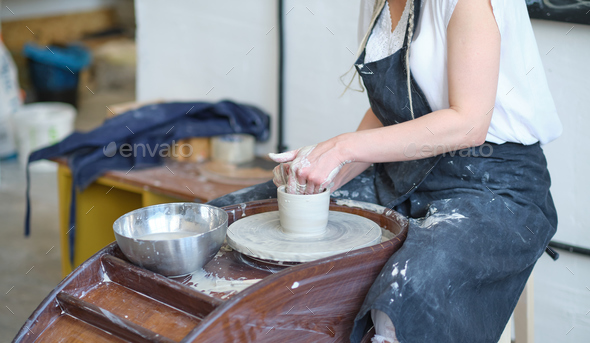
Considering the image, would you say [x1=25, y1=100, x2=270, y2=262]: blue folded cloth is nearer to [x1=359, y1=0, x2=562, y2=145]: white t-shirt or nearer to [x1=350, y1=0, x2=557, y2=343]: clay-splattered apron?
[x1=350, y1=0, x2=557, y2=343]: clay-splattered apron

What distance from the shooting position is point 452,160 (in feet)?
4.31

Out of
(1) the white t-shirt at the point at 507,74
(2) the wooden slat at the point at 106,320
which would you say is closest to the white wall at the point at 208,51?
(1) the white t-shirt at the point at 507,74

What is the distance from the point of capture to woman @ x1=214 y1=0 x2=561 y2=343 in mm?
1046

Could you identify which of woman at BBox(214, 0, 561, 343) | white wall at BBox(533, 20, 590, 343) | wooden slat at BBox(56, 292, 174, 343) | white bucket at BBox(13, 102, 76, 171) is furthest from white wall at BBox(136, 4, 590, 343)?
wooden slat at BBox(56, 292, 174, 343)

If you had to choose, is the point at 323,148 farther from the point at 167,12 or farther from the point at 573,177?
the point at 167,12

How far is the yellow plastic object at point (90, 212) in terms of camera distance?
2.29 metres

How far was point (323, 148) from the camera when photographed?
1179 mm

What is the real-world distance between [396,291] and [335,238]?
0.64ft

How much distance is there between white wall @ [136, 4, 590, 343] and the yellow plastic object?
25.2 inches

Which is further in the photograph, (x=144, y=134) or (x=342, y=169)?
(x=144, y=134)

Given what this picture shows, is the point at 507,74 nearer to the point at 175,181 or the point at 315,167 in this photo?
the point at 315,167

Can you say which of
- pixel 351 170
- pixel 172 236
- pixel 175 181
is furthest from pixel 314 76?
pixel 172 236

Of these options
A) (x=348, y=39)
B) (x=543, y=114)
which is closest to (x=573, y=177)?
(x=543, y=114)

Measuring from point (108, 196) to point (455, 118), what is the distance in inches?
64.8
